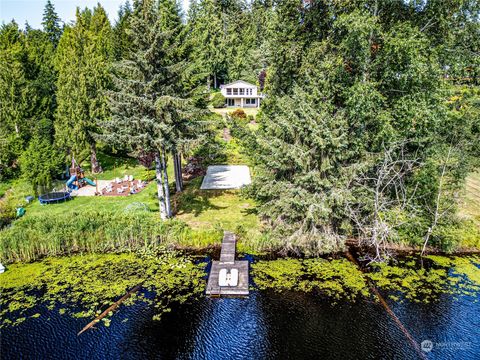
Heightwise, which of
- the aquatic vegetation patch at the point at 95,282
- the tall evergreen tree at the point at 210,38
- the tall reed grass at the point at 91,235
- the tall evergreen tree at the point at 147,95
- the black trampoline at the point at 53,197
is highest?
the tall evergreen tree at the point at 210,38

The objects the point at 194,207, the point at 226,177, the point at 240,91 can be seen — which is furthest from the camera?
the point at 240,91

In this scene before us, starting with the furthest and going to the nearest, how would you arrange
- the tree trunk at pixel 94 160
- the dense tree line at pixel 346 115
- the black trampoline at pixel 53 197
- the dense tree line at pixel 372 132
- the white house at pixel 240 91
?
the white house at pixel 240 91, the tree trunk at pixel 94 160, the black trampoline at pixel 53 197, the dense tree line at pixel 346 115, the dense tree line at pixel 372 132

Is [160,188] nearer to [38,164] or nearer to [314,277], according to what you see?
[314,277]

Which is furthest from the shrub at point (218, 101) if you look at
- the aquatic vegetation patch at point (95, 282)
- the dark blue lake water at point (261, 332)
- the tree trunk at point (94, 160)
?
the dark blue lake water at point (261, 332)

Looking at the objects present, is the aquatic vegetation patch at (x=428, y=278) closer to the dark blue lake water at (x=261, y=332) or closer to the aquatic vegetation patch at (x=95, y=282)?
the dark blue lake water at (x=261, y=332)

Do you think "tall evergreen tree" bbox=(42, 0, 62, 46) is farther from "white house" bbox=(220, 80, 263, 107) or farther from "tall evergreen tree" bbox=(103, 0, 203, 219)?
"tall evergreen tree" bbox=(103, 0, 203, 219)

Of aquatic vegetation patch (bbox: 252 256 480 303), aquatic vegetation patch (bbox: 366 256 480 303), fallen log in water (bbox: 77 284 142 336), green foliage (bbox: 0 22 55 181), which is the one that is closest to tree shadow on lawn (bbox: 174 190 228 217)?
aquatic vegetation patch (bbox: 252 256 480 303)

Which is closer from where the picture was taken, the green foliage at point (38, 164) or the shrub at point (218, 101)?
the green foliage at point (38, 164)

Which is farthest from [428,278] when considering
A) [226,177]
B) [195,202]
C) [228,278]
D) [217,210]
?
[226,177]
